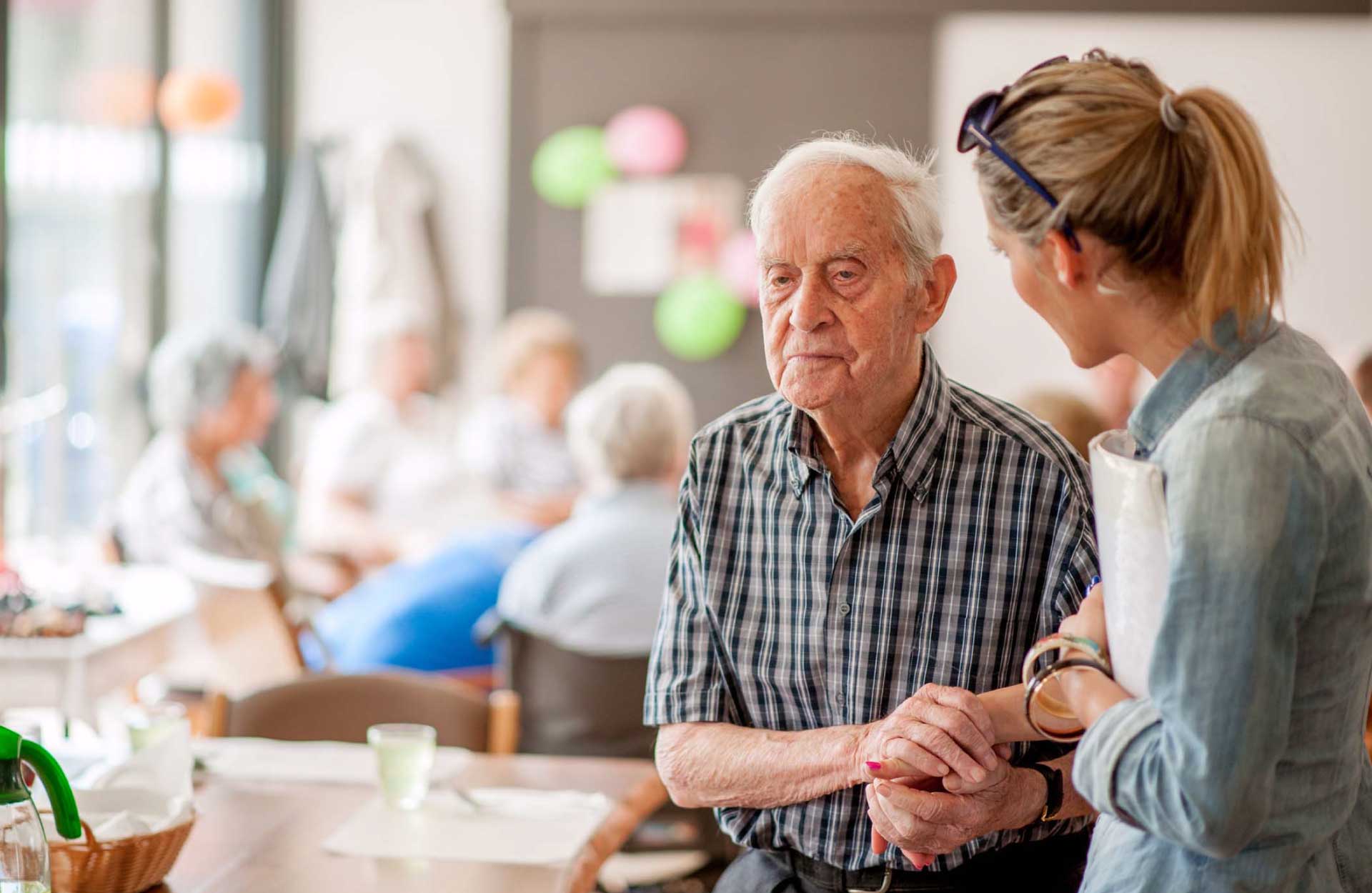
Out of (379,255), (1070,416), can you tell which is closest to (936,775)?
(1070,416)

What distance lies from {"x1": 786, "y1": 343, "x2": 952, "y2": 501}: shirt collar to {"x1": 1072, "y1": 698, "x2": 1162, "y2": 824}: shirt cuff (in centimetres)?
57

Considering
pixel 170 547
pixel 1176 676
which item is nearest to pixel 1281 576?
pixel 1176 676

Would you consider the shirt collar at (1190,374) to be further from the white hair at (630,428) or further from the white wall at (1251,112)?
the white wall at (1251,112)

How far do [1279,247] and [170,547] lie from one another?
3551 millimetres

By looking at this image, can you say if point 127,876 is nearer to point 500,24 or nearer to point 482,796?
point 482,796

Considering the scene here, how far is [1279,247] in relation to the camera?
1046mm

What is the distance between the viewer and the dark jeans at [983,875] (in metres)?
1.57

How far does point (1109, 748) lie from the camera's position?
103cm

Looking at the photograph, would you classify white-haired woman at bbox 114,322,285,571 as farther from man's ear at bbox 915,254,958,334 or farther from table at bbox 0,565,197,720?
man's ear at bbox 915,254,958,334

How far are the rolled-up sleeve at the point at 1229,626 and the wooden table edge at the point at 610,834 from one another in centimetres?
83

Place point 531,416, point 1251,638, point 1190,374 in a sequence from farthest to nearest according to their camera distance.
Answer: point 531,416 < point 1190,374 < point 1251,638

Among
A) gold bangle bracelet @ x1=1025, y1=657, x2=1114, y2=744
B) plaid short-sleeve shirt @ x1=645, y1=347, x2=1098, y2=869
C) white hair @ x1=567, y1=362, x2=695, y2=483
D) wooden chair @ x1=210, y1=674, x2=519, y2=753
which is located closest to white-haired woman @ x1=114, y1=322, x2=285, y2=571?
white hair @ x1=567, y1=362, x2=695, y2=483

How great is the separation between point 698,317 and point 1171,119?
5.04m

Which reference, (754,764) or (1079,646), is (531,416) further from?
(1079,646)
